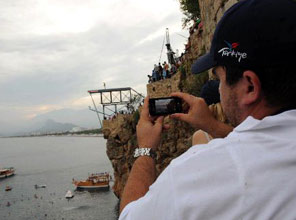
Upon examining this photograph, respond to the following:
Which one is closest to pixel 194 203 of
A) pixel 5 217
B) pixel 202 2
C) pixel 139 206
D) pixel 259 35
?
pixel 139 206

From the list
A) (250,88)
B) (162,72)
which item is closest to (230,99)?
(250,88)

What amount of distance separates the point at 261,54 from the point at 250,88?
0.15 metres

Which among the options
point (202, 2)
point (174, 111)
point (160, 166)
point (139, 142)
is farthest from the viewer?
point (160, 166)

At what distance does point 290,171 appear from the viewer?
963 millimetres

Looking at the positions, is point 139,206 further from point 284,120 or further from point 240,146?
point 284,120

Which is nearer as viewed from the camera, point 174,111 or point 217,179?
point 217,179

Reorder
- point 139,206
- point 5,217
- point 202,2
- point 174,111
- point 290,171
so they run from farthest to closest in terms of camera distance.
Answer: point 5,217, point 202,2, point 174,111, point 139,206, point 290,171

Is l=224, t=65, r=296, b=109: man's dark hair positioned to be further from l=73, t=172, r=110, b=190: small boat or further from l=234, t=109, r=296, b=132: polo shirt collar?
l=73, t=172, r=110, b=190: small boat

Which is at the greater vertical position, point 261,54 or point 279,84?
point 261,54

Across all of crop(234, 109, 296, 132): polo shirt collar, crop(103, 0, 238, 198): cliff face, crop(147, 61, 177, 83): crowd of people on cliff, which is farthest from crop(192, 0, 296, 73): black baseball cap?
crop(147, 61, 177, 83): crowd of people on cliff

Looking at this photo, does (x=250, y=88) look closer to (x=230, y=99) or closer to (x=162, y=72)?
(x=230, y=99)

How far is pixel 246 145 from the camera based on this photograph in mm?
1001

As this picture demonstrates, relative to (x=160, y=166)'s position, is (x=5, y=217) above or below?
below

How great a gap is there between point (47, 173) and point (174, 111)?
7370 cm
